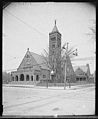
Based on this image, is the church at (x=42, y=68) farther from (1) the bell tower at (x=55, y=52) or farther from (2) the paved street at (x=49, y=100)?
(2) the paved street at (x=49, y=100)

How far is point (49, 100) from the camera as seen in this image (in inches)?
71.1

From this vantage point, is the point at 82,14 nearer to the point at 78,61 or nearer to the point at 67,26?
the point at 67,26

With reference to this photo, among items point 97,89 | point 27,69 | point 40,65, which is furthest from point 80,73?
point 27,69

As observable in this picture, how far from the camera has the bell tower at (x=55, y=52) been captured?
183 cm

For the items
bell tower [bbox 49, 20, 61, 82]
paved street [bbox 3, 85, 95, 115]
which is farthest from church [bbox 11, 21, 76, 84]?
paved street [bbox 3, 85, 95, 115]

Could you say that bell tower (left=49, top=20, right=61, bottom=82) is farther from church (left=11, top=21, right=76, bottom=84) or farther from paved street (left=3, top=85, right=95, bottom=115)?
paved street (left=3, top=85, right=95, bottom=115)

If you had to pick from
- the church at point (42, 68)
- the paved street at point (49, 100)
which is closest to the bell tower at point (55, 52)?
the church at point (42, 68)

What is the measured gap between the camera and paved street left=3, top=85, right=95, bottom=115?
1.74 metres

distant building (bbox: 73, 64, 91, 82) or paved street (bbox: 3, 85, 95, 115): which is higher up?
distant building (bbox: 73, 64, 91, 82)

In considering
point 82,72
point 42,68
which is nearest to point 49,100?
point 42,68

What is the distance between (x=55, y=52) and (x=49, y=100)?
0.63 meters

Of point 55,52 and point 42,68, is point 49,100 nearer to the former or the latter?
point 42,68

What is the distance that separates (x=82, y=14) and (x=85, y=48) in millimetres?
449

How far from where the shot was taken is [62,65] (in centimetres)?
184
